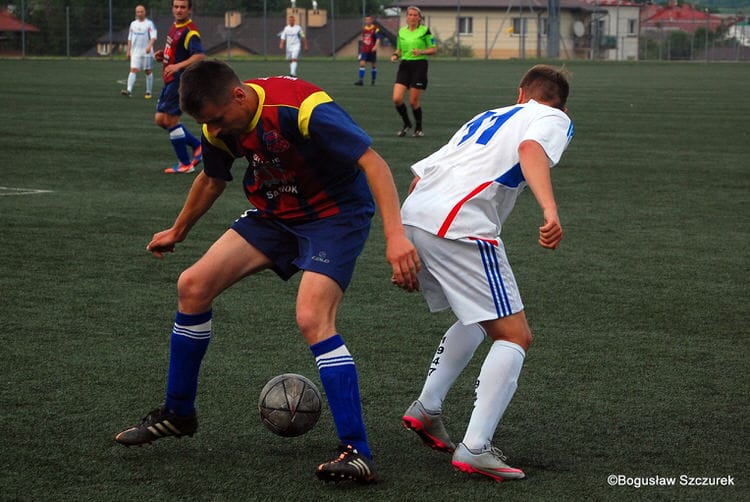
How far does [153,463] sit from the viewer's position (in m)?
4.33

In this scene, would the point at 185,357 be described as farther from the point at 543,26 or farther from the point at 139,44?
the point at 543,26

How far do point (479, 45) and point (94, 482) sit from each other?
71.9 meters

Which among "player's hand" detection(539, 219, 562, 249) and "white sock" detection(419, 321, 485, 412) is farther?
"white sock" detection(419, 321, 485, 412)

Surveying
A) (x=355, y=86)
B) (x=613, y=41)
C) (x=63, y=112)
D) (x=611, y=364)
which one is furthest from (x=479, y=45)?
(x=611, y=364)

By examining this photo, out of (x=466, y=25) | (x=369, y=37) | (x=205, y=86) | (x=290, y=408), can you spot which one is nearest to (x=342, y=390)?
→ (x=290, y=408)

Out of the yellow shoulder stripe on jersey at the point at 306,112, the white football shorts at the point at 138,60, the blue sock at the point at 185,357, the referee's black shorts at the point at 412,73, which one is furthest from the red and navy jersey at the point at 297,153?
the white football shorts at the point at 138,60

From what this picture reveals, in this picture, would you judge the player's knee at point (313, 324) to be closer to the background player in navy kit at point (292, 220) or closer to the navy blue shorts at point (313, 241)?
the background player in navy kit at point (292, 220)

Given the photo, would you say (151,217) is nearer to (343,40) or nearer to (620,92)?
(620,92)

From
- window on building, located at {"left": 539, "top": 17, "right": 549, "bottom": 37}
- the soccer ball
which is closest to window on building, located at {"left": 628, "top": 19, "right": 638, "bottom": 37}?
window on building, located at {"left": 539, "top": 17, "right": 549, "bottom": 37}

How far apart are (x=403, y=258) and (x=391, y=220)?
0.14 metres

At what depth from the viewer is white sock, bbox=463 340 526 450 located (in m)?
4.18

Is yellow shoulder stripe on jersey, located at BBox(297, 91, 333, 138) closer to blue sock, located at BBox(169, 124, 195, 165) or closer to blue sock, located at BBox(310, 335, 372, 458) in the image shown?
blue sock, located at BBox(310, 335, 372, 458)

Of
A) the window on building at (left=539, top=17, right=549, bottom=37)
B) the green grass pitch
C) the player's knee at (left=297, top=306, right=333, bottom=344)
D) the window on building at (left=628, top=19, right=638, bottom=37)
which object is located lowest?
the green grass pitch

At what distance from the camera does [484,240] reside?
4188 mm
